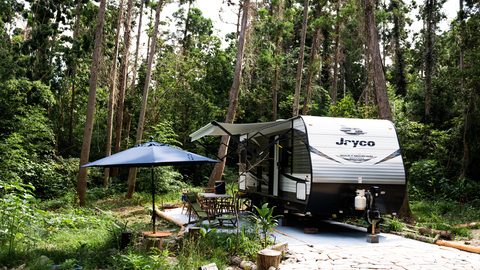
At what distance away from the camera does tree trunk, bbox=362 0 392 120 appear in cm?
1096

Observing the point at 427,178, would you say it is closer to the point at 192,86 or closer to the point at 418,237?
the point at 418,237

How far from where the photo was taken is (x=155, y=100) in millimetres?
21891

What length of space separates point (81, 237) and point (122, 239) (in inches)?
58.7

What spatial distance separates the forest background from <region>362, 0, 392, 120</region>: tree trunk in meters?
0.03

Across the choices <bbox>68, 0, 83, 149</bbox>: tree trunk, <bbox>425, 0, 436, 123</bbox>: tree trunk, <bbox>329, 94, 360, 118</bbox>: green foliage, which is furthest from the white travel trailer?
<bbox>68, 0, 83, 149</bbox>: tree trunk

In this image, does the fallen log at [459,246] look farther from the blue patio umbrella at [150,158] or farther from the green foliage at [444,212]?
the blue patio umbrella at [150,158]

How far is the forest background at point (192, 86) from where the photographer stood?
46.9 feet

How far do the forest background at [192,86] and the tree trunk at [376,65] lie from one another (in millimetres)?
29

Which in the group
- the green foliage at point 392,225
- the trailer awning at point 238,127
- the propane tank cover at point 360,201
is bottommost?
the green foliage at point 392,225

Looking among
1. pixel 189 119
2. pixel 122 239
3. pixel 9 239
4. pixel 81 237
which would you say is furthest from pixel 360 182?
pixel 189 119

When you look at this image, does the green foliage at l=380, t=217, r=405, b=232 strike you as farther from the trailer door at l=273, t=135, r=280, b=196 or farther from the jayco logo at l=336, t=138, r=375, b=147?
the trailer door at l=273, t=135, r=280, b=196

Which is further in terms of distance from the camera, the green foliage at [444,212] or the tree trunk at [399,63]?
the tree trunk at [399,63]

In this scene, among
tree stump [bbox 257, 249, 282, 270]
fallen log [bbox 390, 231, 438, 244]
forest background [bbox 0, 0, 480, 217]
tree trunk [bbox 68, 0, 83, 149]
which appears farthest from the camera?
tree trunk [bbox 68, 0, 83, 149]

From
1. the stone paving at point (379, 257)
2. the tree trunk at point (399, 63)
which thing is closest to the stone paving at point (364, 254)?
the stone paving at point (379, 257)
